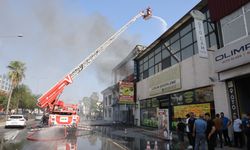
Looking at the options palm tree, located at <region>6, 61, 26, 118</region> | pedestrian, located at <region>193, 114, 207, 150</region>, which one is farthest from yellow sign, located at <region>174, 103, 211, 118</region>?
palm tree, located at <region>6, 61, 26, 118</region>

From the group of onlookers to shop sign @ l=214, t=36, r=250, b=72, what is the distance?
113 inches

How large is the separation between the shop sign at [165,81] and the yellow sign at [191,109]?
1.89m

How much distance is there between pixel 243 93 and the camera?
535 inches

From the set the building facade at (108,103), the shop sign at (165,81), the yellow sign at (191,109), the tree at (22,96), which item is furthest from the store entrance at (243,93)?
the tree at (22,96)

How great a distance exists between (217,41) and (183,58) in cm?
540

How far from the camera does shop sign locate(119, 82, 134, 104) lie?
3011cm

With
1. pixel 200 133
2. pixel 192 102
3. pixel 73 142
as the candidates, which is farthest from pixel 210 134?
pixel 192 102

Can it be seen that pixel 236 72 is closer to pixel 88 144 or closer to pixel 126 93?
pixel 88 144

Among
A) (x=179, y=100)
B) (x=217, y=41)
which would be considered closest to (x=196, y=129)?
(x=217, y=41)

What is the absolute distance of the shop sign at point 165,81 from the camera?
2083 centimetres

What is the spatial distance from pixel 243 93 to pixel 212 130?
5.08 m

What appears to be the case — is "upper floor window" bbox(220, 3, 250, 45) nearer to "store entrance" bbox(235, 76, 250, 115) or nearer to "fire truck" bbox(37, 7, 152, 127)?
"store entrance" bbox(235, 76, 250, 115)

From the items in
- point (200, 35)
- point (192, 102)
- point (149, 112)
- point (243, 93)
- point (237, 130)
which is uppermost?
point (200, 35)

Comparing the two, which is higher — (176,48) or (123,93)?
(176,48)
